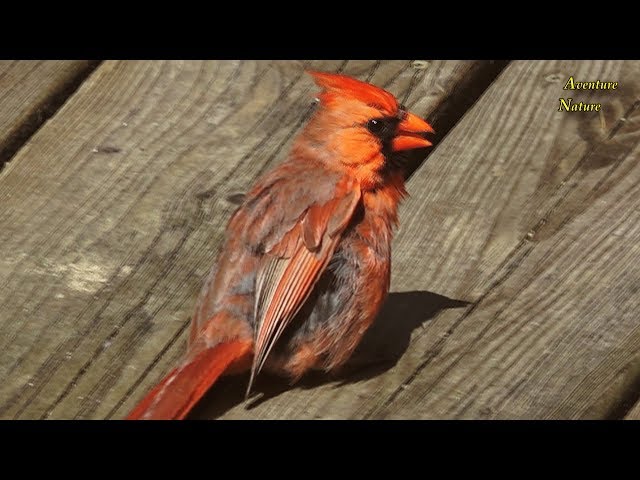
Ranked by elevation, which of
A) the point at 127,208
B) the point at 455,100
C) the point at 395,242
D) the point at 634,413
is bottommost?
the point at 127,208

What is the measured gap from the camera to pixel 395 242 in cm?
364

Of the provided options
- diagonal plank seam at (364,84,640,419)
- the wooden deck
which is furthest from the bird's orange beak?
diagonal plank seam at (364,84,640,419)

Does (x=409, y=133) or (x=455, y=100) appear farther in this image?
(x=455, y=100)

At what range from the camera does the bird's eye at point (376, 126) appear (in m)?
3.50

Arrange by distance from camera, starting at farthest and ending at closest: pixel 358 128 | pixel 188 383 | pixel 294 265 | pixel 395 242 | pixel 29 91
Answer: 1. pixel 29 91
2. pixel 395 242
3. pixel 358 128
4. pixel 294 265
5. pixel 188 383

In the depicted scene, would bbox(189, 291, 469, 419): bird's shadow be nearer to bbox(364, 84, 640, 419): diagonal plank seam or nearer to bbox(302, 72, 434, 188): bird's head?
bbox(364, 84, 640, 419): diagonal plank seam

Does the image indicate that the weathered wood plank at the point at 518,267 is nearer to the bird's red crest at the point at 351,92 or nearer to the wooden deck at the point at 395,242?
the wooden deck at the point at 395,242

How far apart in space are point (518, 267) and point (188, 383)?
3.21 feet

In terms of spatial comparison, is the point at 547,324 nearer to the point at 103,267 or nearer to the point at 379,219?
the point at 379,219

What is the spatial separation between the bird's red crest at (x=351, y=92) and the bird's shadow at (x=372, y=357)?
1.59 ft

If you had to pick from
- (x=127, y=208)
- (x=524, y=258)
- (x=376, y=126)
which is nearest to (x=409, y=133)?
(x=376, y=126)

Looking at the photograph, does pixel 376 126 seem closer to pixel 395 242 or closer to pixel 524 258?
pixel 395 242

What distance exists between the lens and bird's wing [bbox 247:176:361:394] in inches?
123
